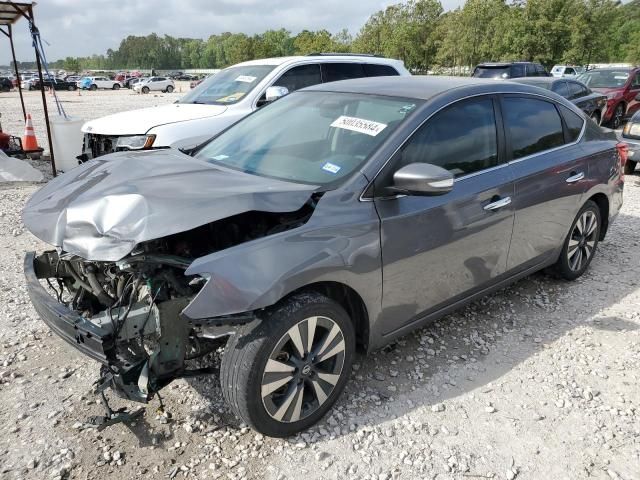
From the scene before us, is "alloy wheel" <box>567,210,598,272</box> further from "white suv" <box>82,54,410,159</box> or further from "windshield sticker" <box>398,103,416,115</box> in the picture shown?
"white suv" <box>82,54,410,159</box>

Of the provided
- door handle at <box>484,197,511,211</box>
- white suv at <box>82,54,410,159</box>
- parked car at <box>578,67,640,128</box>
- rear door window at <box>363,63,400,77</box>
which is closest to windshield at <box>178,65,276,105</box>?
white suv at <box>82,54,410,159</box>

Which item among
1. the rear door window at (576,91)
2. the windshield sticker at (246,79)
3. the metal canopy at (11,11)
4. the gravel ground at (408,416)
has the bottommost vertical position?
the gravel ground at (408,416)

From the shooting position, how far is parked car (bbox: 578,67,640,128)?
1419 centimetres

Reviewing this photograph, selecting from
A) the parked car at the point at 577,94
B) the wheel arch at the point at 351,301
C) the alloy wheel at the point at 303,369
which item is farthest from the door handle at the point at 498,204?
the parked car at the point at 577,94

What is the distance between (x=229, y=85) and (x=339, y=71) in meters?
1.63

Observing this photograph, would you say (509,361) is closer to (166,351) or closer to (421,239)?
(421,239)

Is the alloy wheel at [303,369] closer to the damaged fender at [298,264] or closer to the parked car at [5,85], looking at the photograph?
the damaged fender at [298,264]

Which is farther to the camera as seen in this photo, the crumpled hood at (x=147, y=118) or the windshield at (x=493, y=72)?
the windshield at (x=493, y=72)

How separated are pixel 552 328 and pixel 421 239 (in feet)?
5.31

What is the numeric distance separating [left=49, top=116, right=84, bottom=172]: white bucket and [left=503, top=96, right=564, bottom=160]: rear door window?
24.2 ft

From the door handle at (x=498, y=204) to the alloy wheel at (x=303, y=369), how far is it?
1.35 m

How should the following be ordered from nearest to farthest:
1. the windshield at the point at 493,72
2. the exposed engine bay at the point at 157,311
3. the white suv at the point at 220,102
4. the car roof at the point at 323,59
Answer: the exposed engine bay at the point at 157,311, the white suv at the point at 220,102, the car roof at the point at 323,59, the windshield at the point at 493,72

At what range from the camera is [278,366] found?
8.32 ft

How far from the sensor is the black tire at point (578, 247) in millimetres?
4387
